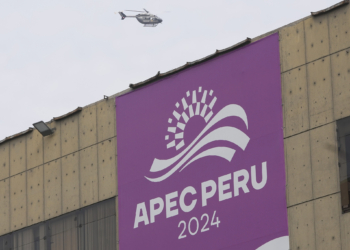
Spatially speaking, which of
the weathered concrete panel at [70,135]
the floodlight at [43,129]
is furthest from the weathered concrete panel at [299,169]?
the floodlight at [43,129]

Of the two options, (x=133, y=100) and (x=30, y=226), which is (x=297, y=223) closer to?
(x=133, y=100)

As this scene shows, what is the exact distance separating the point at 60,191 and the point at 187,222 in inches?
290

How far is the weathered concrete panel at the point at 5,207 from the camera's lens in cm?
3850

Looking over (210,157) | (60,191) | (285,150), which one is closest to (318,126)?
(285,150)

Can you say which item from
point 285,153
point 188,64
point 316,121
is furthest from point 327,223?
point 188,64

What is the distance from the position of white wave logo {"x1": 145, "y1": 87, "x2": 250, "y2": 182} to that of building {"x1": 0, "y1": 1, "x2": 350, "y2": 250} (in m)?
1.64

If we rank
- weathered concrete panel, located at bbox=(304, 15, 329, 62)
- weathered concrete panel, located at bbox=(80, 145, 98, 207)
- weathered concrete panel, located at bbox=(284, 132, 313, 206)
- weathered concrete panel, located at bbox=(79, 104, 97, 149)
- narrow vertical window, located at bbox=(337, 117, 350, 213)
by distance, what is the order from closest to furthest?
1. narrow vertical window, located at bbox=(337, 117, 350, 213)
2. weathered concrete panel, located at bbox=(284, 132, 313, 206)
3. weathered concrete panel, located at bbox=(304, 15, 329, 62)
4. weathered concrete panel, located at bbox=(80, 145, 98, 207)
5. weathered concrete panel, located at bbox=(79, 104, 97, 149)

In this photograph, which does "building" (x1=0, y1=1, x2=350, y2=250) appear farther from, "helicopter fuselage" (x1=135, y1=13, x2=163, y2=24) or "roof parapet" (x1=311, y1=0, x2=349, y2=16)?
"helicopter fuselage" (x1=135, y1=13, x2=163, y2=24)

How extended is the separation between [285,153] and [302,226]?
2457 millimetres

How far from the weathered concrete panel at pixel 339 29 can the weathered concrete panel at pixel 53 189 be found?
13.4 metres

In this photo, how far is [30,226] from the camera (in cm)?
3728

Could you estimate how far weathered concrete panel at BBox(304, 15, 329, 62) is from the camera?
28391 millimetres

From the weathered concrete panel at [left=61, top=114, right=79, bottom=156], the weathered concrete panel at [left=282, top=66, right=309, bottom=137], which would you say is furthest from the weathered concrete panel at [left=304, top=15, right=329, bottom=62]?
the weathered concrete panel at [left=61, top=114, right=79, bottom=156]

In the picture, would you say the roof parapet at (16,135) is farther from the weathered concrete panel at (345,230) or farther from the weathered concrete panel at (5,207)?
the weathered concrete panel at (345,230)
